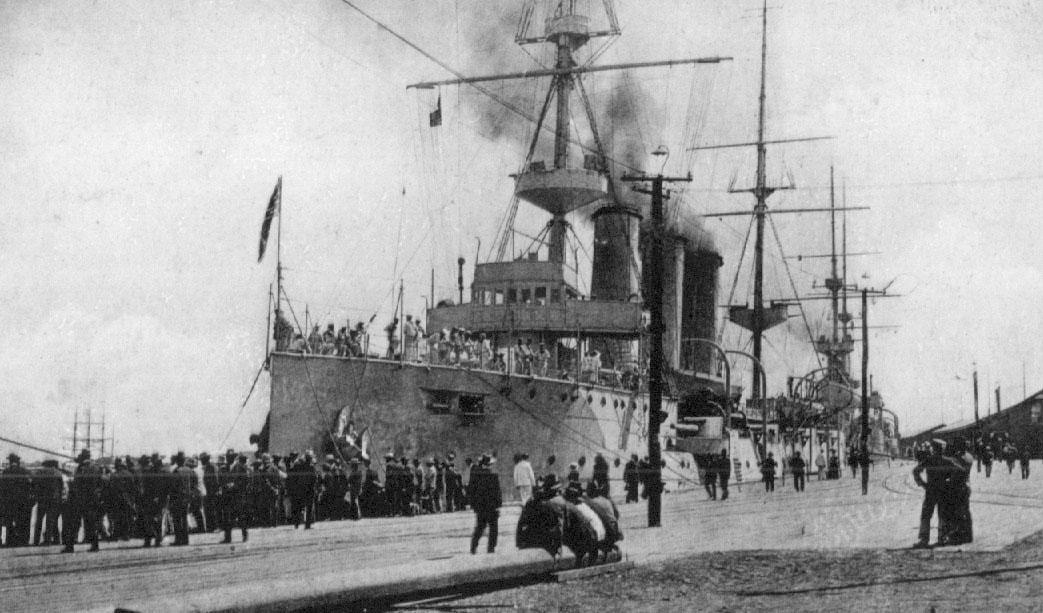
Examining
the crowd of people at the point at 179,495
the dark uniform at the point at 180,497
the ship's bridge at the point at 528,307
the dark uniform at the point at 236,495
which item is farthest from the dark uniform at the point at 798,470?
the dark uniform at the point at 180,497

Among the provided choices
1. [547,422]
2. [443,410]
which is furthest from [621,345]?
[443,410]

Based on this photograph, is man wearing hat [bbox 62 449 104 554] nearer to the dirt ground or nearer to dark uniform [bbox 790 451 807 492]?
the dirt ground

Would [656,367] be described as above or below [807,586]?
above

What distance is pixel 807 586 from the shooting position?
902cm

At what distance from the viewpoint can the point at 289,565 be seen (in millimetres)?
10984

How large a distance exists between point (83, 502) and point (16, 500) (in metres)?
0.97

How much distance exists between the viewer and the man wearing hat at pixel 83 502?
13.0m

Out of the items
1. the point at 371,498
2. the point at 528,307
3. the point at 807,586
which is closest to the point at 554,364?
the point at 528,307

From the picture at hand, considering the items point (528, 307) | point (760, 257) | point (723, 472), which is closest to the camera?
point (723, 472)

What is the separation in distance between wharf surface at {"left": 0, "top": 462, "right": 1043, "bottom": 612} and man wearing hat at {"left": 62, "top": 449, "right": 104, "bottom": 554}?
1.03ft

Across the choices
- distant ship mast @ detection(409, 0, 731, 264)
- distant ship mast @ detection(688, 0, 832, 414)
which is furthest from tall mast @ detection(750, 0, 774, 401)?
distant ship mast @ detection(409, 0, 731, 264)

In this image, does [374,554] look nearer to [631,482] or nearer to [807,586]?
[807,586]

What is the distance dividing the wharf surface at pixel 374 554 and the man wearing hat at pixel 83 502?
315mm

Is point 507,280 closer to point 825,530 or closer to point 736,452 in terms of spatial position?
point 736,452
